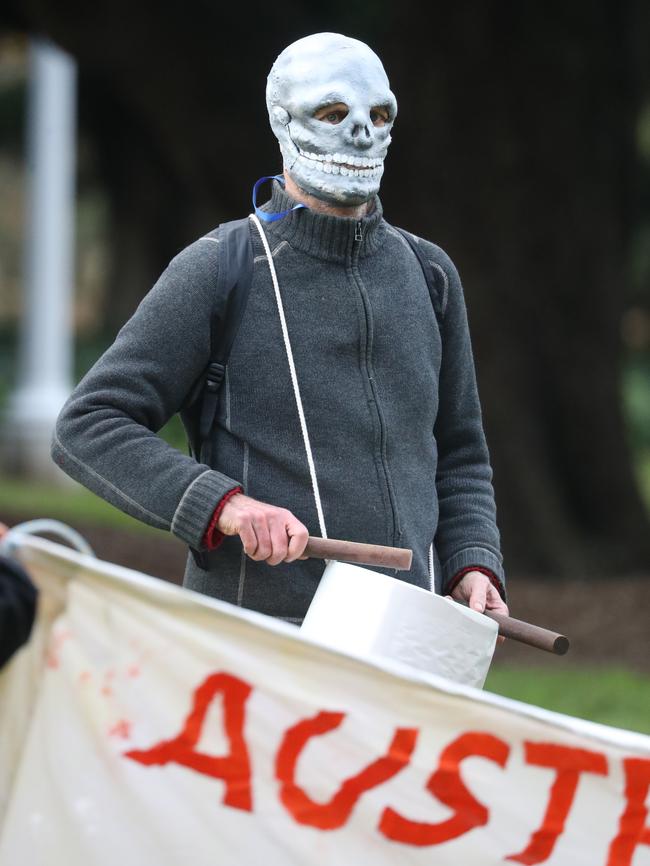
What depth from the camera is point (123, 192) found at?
25141 mm

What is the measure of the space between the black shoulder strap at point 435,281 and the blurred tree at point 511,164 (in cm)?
617

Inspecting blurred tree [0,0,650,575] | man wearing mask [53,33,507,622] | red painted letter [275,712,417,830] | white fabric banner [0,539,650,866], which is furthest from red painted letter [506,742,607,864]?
blurred tree [0,0,650,575]

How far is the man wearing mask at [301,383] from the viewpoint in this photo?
2.73m

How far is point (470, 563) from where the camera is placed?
9.91ft

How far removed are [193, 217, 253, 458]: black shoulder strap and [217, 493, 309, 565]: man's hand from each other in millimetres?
284

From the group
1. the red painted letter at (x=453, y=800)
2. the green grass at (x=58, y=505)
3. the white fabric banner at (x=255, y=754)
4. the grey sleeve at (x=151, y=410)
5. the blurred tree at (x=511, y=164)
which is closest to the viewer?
the white fabric banner at (x=255, y=754)

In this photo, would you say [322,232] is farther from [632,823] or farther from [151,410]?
[632,823]

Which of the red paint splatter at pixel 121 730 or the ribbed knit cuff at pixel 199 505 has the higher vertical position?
the ribbed knit cuff at pixel 199 505

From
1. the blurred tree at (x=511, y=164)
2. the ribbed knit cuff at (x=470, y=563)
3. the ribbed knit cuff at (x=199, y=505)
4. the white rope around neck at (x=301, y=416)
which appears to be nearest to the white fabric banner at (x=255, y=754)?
the ribbed knit cuff at (x=199, y=505)

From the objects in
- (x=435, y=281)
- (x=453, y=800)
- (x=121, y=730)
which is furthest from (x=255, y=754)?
(x=435, y=281)

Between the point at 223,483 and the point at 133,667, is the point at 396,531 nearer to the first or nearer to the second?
the point at 223,483

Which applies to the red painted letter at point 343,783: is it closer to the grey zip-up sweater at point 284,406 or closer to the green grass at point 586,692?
the grey zip-up sweater at point 284,406

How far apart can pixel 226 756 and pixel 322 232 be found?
1050 millimetres

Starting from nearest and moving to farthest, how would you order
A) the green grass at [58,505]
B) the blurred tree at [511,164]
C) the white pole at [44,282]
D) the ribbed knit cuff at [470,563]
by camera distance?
the ribbed knit cuff at [470,563]
the blurred tree at [511,164]
the green grass at [58,505]
the white pole at [44,282]
